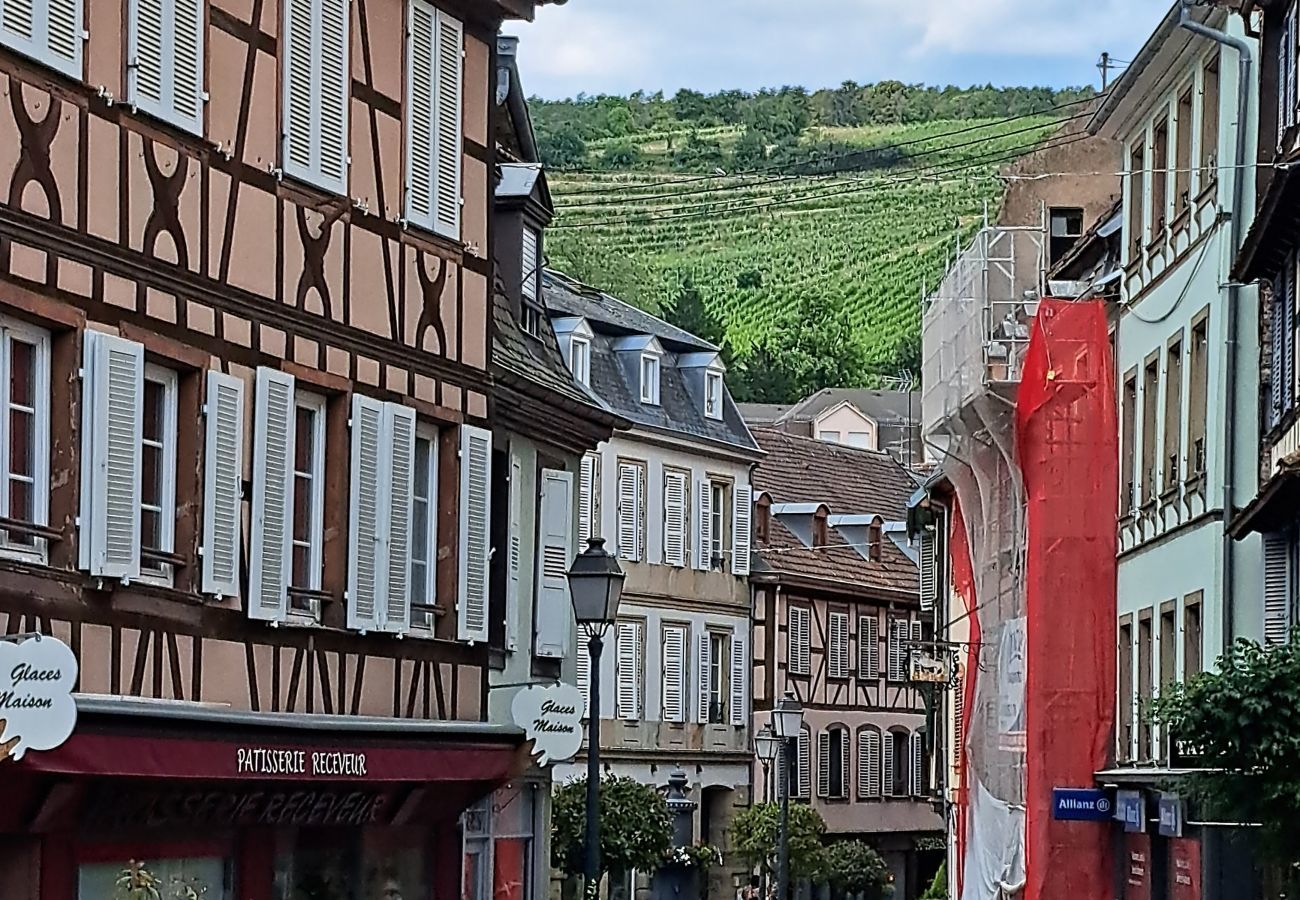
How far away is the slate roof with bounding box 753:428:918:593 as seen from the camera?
6025cm

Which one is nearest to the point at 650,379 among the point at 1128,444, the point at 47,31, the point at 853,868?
the point at 853,868

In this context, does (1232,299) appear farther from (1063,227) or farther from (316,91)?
(1063,227)

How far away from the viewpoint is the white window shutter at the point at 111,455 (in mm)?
17125

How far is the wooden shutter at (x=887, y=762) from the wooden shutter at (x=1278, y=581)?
39074mm

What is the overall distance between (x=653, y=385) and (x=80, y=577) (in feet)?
118

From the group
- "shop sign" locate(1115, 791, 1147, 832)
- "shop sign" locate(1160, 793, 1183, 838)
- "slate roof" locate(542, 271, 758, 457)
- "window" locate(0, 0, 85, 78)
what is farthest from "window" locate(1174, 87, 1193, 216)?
"slate roof" locate(542, 271, 758, 457)

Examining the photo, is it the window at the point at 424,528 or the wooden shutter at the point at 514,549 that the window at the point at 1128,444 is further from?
the window at the point at 424,528

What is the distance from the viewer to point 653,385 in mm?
52812

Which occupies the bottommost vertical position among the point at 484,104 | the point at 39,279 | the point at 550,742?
the point at 550,742

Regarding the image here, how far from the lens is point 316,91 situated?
67.5ft

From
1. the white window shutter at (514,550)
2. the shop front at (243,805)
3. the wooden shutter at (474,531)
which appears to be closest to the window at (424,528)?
the wooden shutter at (474,531)

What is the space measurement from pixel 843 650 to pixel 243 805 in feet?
142

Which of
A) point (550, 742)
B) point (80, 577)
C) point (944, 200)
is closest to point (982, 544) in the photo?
point (550, 742)

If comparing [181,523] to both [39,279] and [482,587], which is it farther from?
[482,587]
